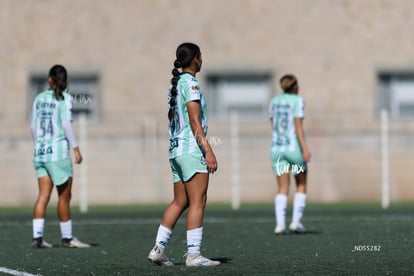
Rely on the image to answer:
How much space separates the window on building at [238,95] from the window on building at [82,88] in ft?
9.14

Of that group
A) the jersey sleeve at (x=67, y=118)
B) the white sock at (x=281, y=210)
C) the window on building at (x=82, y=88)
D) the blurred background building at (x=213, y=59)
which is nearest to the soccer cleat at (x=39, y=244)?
the jersey sleeve at (x=67, y=118)

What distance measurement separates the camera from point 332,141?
96.0 feet

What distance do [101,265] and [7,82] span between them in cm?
2072

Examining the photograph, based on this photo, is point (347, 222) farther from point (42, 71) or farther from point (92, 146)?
point (42, 71)

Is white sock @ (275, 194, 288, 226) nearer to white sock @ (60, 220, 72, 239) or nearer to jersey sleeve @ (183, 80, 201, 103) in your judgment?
white sock @ (60, 220, 72, 239)

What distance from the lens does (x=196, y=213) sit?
11.3 metres

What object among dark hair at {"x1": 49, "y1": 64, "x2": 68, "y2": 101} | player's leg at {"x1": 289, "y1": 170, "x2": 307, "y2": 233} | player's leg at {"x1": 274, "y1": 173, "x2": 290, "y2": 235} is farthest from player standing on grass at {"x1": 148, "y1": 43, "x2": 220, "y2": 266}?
player's leg at {"x1": 289, "y1": 170, "x2": 307, "y2": 233}

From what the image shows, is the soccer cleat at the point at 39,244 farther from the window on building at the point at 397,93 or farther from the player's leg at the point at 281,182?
the window on building at the point at 397,93

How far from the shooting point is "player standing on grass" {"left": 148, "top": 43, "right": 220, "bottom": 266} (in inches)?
441

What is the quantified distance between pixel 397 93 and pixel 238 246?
1849cm

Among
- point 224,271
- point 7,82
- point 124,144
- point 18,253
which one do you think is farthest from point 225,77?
point 224,271

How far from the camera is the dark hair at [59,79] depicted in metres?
14.3

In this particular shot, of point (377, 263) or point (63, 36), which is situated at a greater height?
point (63, 36)

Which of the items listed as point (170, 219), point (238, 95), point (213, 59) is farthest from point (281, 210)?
point (238, 95)
